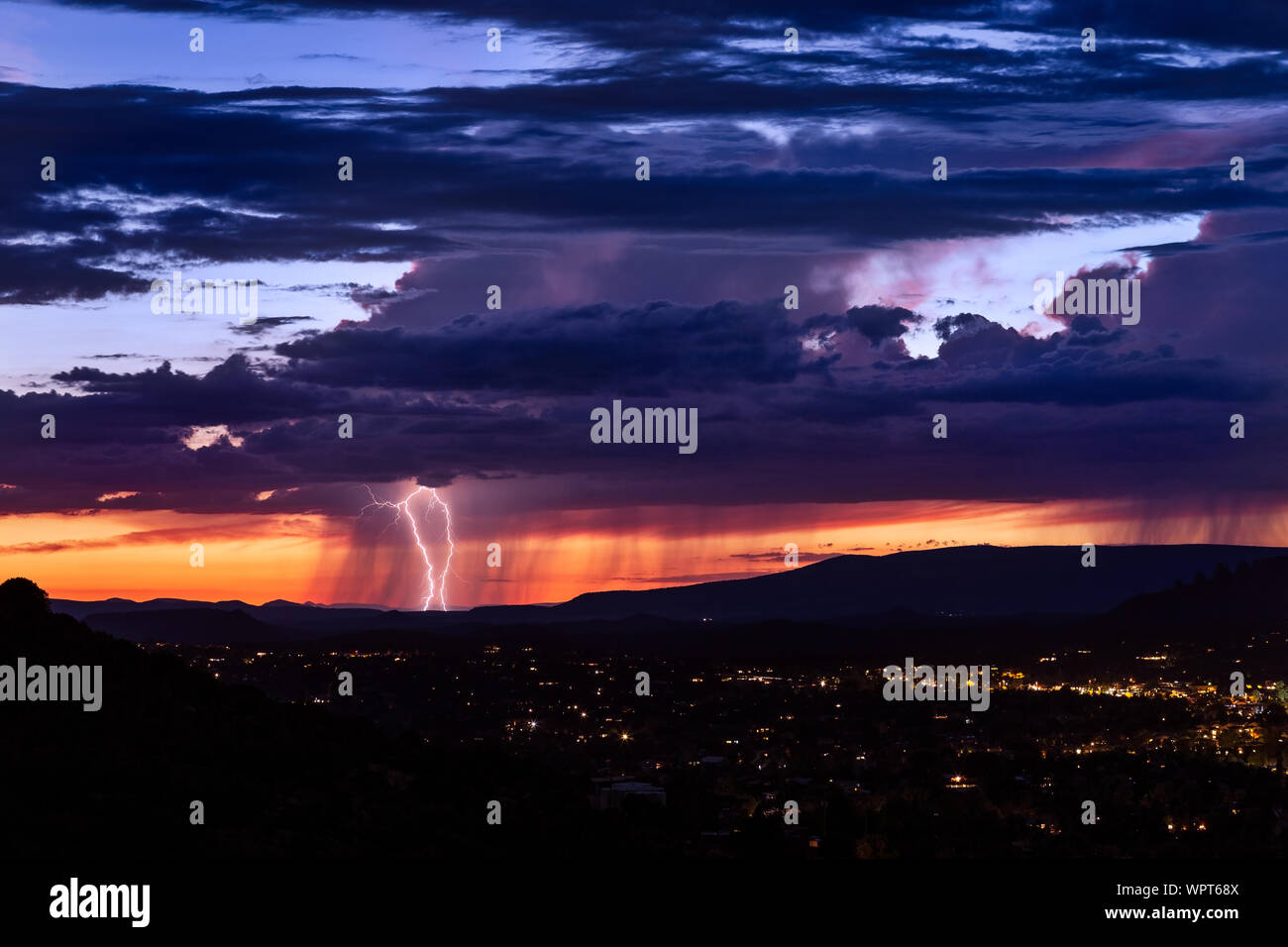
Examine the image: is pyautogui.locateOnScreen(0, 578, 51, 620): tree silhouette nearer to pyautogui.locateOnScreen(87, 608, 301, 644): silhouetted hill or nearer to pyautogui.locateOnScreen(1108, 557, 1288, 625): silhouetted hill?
pyautogui.locateOnScreen(87, 608, 301, 644): silhouetted hill

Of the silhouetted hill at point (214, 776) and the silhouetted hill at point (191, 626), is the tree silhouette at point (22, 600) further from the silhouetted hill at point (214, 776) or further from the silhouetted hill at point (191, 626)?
the silhouetted hill at point (191, 626)

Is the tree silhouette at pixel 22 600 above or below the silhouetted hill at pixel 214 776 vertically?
above

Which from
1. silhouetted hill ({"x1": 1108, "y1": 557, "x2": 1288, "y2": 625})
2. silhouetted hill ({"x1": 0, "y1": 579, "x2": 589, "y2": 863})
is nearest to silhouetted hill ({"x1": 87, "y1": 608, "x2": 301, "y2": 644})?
silhouetted hill ({"x1": 1108, "y1": 557, "x2": 1288, "y2": 625})

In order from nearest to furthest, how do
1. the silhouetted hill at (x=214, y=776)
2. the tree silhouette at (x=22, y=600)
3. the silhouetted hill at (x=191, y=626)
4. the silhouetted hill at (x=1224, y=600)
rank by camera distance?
the silhouetted hill at (x=214, y=776) < the tree silhouette at (x=22, y=600) < the silhouetted hill at (x=1224, y=600) < the silhouetted hill at (x=191, y=626)

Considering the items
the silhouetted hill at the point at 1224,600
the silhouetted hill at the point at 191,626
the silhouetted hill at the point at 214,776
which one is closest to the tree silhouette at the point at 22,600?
the silhouetted hill at the point at 214,776

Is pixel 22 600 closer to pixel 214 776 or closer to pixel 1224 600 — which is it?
pixel 214 776

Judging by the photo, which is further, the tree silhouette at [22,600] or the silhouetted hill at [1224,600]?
the silhouetted hill at [1224,600]

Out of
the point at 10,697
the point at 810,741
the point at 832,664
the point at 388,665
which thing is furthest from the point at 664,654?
the point at 10,697

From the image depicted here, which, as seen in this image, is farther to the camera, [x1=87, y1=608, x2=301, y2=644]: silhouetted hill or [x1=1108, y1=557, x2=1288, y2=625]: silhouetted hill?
[x1=87, y1=608, x2=301, y2=644]: silhouetted hill

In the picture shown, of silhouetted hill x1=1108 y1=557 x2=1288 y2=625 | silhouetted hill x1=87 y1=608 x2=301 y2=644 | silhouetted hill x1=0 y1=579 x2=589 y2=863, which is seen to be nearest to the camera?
silhouetted hill x1=0 y1=579 x2=589 y2=863

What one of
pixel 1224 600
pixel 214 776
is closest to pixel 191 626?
pixel 1224 600
